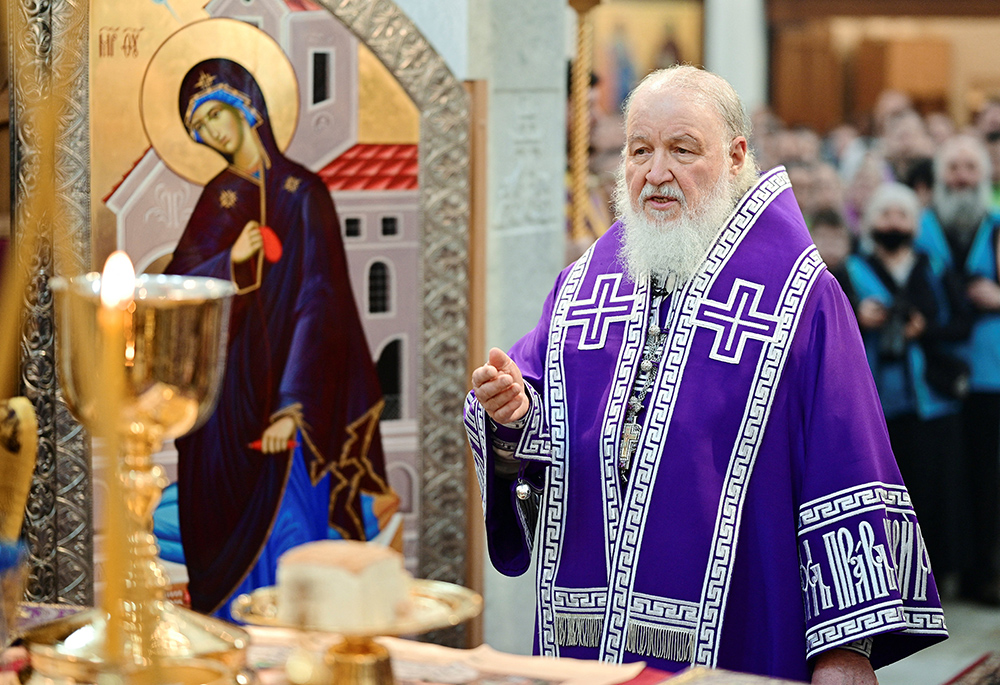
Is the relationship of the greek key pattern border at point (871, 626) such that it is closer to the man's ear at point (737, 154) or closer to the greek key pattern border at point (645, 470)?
the greek key pattern border at point (645, 470)

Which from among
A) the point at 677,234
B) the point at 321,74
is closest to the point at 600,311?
the point at 677,234

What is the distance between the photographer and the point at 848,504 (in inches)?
94.5

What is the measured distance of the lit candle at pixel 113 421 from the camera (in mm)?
1191

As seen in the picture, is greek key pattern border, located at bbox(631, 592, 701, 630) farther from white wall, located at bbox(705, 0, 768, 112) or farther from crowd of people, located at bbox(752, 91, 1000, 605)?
white wall, located at bbox(705, 0, 768, 112)

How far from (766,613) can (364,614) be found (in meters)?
1.34

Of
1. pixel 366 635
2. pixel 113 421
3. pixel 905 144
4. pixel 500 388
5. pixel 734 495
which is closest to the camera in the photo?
→ pixel 113 421

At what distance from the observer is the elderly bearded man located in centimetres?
242

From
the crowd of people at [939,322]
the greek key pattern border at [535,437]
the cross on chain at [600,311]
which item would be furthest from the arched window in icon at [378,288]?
the crowd of people at [939,322]

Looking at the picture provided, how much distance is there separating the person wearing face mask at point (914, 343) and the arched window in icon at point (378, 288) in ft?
9.27

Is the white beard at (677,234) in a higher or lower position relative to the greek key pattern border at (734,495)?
higher

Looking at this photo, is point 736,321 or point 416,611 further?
point 736,321

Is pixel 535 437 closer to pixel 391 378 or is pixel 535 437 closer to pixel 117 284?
pixel 391 378

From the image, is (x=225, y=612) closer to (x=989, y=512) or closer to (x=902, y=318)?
(x=902, y=318)

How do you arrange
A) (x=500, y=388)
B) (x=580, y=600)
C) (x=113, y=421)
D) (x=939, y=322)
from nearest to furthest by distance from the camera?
(x=113, y=421)
(x=500, y=388)
(x=580, y=600)
(x=939, y=322)
